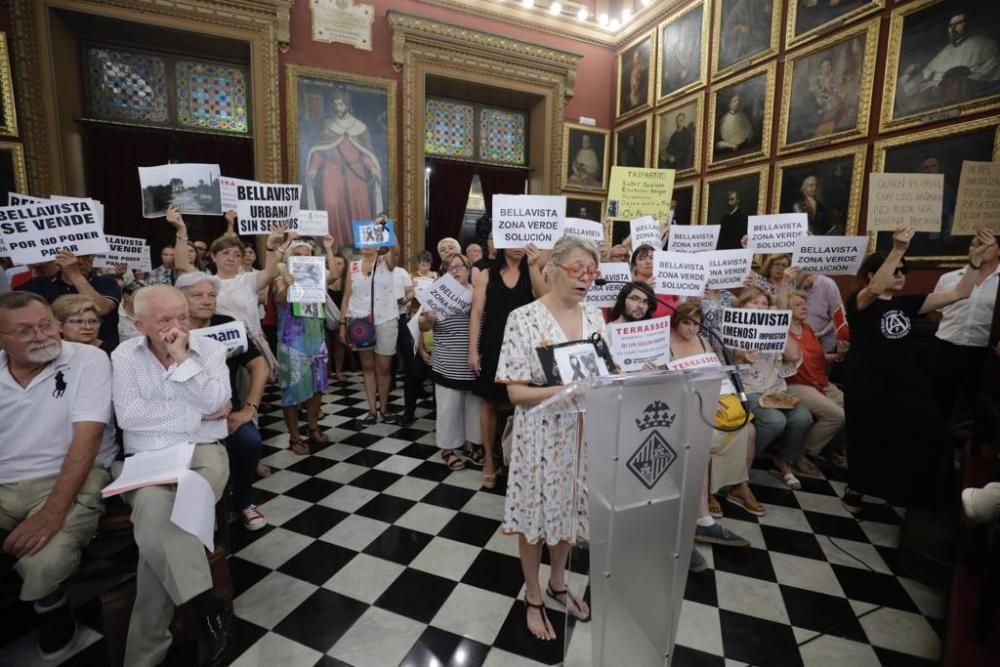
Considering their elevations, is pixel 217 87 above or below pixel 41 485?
above

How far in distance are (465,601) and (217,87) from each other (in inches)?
338

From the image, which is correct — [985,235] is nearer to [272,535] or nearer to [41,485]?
[272,535]

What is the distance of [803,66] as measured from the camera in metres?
6.14

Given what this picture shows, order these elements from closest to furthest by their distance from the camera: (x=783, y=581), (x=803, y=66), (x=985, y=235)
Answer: (x=783, y=581), (x=985, y=235), (x=803, y=66)

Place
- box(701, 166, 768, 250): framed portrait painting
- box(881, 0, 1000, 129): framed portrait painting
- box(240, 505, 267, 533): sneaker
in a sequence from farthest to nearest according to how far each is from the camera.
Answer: box(701, 166, 768, 250): framed portrait painting, box(881, 0, 1000, 129): framed portrait painting, box(240, 505, 267, 533): sneaker

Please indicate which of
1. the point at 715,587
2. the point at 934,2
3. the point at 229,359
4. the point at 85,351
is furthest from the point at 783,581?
the point at 934,2

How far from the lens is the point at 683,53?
7.79 meters

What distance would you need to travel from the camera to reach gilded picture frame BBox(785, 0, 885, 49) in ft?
17.9

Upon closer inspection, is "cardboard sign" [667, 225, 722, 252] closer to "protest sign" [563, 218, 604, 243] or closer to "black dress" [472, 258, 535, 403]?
"protest sign" [563, 218, 604, 243]

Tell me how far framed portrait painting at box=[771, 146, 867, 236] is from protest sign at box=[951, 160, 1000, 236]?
2.58 m

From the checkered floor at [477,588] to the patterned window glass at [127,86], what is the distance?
691 centimetres

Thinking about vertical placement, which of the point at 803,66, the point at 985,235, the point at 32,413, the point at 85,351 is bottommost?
the point at 32,413

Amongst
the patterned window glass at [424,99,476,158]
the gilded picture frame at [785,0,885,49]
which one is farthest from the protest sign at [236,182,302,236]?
the gilded picture frame at [785,0,885,49]

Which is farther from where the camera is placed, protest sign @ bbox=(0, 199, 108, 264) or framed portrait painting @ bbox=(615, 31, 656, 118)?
framed portrait painting @ bbox=(615, 31, 656, 118)
